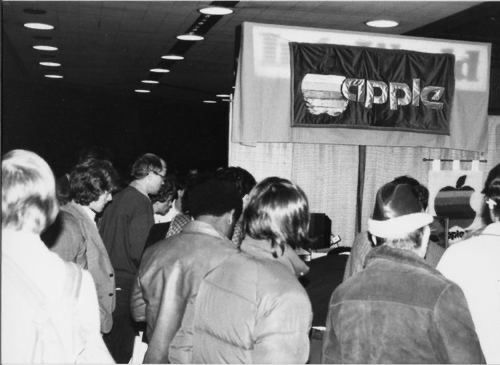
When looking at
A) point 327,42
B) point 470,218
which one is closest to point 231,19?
point 327,42

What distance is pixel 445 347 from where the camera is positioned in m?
1.98

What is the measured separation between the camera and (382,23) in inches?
199

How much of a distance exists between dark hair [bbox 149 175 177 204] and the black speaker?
4.05ft

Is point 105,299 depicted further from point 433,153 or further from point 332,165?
point 433,153

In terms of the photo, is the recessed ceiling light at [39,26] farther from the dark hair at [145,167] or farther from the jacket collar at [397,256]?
the jacket collar at [397,256]

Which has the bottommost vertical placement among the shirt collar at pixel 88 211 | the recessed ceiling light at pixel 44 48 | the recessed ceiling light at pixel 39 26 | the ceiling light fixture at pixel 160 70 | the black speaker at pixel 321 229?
the black speaker at pixel 321 229

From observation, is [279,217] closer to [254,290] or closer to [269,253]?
[269,253]

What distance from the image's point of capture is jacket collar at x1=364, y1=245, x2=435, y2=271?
6.87 ft

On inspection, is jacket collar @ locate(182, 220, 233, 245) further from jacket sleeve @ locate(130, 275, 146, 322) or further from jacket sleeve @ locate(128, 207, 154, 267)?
jacket sleeve @ locate(128, 207, 154, 267)

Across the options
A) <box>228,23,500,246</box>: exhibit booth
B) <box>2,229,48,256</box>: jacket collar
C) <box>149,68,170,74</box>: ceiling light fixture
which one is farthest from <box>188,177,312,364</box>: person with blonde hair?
<box>149,68,170,74</box>: ceiling light fixture

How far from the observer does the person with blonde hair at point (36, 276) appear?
Answer: 60.8 inches

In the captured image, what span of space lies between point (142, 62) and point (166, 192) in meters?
2.94

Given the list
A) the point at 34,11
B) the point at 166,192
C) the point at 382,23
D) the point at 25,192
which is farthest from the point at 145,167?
the point at 25,192

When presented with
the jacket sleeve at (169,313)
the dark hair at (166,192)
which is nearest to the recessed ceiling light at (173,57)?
the dark hair at (166,192)
